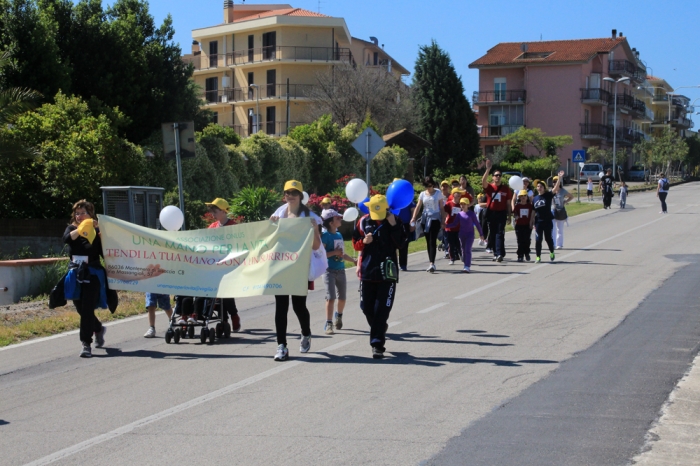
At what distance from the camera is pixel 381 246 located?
30.8 feet

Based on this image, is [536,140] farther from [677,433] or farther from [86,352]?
[677,433]

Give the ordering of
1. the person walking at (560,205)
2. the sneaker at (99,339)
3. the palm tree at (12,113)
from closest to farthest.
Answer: the sneaker at (99,339) → the palm tree at (12,113) → the person walking at (560,205)

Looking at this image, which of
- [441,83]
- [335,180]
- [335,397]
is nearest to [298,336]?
[335,397]

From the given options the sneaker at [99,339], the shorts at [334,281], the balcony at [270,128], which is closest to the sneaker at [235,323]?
the shorts at [334,281]

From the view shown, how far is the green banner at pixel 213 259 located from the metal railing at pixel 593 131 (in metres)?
77.2

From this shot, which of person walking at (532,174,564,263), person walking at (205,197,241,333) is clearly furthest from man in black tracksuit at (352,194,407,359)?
person walking at (532,174,564,263)

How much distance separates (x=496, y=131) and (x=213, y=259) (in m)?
77.0

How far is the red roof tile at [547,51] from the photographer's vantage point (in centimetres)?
8312

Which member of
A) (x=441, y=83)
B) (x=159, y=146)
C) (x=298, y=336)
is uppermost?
(x=441, y=83)

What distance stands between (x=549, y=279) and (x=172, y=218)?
26.2 feet

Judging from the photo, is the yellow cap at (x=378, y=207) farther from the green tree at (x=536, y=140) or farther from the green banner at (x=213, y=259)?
the green tree at (x=536, y=140)

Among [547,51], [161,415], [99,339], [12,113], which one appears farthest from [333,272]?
[547,51]

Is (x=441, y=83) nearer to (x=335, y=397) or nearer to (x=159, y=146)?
(x=159, y=146)

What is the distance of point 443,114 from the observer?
64375mm
